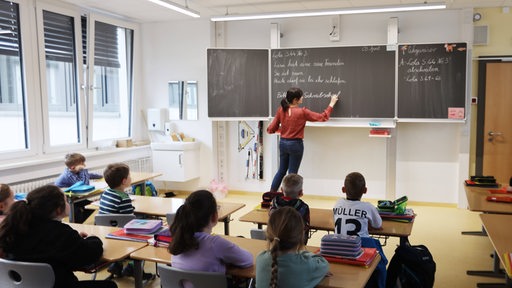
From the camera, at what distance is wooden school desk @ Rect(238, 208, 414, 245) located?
9.98ft

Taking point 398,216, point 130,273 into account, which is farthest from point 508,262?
point 130,273

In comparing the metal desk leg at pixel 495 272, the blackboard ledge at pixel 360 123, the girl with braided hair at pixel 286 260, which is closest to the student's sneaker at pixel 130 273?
the girl with braided hair at pixel 286 260

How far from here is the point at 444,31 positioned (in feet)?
20.4

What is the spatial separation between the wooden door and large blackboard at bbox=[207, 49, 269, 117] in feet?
9.75

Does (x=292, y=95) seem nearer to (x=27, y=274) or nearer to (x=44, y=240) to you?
(x=44, y=240)

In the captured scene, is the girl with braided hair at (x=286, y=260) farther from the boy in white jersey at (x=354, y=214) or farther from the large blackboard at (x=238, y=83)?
the large blackboard at (x=238, y=83)

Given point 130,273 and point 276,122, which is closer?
point 130,273

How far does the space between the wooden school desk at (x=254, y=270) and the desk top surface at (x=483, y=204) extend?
1.60 m

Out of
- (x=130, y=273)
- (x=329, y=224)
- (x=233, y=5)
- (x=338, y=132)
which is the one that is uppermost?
(x=233, y=5)

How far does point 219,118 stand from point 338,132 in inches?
68.5

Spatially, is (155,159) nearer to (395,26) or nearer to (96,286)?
(395,26)

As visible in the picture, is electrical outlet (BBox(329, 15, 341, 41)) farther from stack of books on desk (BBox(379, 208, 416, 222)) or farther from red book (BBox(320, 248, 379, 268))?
red book (BBox(320, 248, 379, 268))

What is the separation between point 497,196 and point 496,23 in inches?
124

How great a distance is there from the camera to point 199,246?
2.24 m
